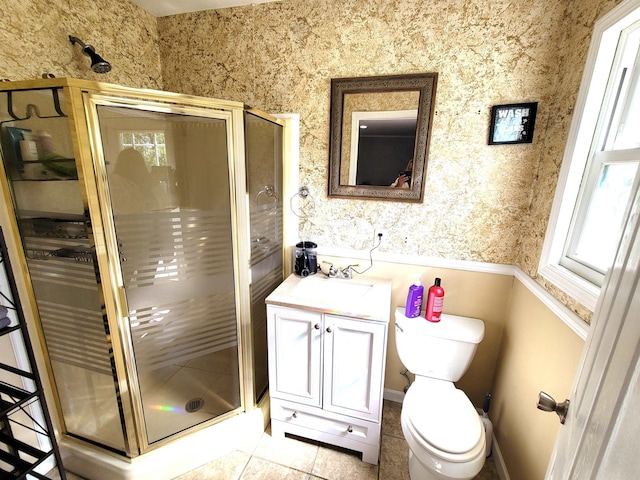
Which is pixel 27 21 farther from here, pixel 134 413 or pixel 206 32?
pixel 134 413

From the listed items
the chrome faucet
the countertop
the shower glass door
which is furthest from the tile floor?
the chrome faucet

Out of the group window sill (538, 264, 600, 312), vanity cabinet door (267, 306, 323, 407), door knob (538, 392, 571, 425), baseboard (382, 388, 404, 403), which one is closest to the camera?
door knob (538, 392, 571, 425)

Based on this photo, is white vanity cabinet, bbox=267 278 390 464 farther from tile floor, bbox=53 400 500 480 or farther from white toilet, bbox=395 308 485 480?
white toilet, bbox=395 308 485 480

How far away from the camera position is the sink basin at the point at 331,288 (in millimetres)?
1525

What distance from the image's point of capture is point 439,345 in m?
1.43

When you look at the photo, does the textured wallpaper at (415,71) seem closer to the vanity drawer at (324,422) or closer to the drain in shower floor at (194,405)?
the vanity drawer at (324,422)

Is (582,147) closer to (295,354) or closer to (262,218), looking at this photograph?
(262,218)

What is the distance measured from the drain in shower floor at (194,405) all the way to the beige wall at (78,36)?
1.74 metres

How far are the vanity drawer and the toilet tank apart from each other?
0.40 m

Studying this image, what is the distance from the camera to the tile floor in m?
1.38

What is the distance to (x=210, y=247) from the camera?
1.31 metres

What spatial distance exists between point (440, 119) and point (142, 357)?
193 cm

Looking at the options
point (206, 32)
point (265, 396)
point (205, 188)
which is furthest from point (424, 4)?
point (265, 396)

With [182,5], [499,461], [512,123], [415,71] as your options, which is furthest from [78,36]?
[499,461]
